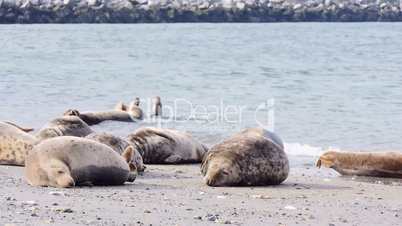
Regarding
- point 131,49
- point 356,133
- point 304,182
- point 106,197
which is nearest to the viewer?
point 106,197

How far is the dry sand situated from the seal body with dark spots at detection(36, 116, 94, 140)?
1465 millimetres

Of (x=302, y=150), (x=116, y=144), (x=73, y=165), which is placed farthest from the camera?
(x=302, y=150)

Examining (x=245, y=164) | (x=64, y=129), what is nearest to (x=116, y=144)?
(x=245, y=164)

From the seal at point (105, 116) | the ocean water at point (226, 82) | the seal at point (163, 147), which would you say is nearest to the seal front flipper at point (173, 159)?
the seal at point (163, 147)

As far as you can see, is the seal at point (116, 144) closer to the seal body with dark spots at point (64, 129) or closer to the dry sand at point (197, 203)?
the dry sand at point (197, 203)

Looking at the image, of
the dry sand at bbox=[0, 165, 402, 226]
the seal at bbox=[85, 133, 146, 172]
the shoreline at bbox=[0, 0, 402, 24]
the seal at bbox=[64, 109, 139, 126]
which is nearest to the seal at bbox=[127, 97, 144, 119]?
the seal at bbox=[64, 109, 139, 126]

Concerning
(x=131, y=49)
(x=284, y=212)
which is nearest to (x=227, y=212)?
(x=284, y=212)

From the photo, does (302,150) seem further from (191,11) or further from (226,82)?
(191,11)

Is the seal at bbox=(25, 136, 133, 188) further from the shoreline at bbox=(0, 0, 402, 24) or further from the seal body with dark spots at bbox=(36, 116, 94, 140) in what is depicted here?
the shoreline at bbox=(0, 0, 402, 24)

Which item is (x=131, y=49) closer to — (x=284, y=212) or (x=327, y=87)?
(x=327, y=87)

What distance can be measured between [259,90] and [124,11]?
4596 centimetres

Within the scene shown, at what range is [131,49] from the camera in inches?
1661

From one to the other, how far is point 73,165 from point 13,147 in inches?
81.5

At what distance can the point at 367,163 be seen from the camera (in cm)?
1070
